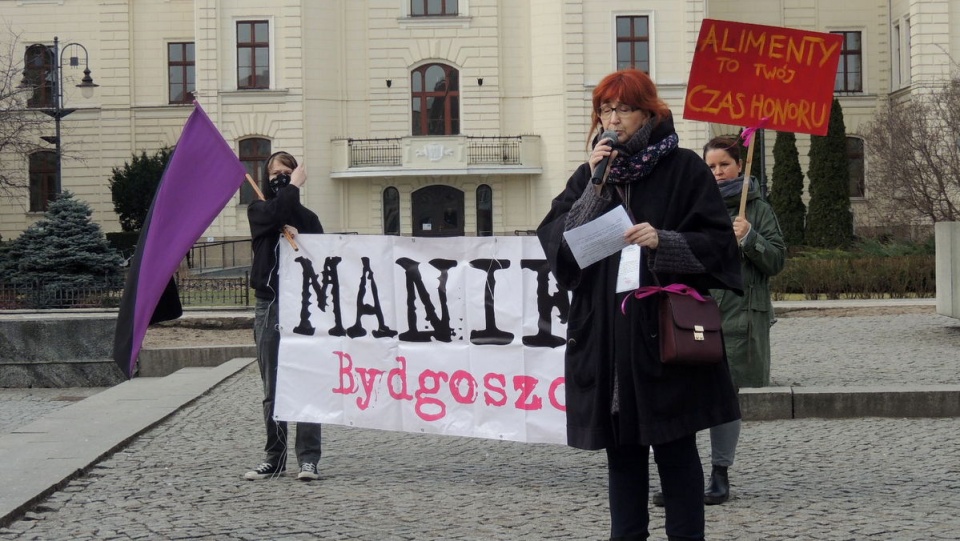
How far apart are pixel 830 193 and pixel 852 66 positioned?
917cm

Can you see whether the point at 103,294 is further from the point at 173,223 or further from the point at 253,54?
the point at 253,54

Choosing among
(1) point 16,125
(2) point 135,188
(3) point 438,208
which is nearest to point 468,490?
(3) point 438,208

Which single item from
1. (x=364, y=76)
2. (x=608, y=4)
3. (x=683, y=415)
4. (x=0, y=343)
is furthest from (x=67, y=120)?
(x=683, y=415)

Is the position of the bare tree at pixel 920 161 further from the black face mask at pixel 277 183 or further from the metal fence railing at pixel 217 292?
the black face mask at pixel 277 183

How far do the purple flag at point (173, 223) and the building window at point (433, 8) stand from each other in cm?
4187

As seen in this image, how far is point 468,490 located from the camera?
7703mm

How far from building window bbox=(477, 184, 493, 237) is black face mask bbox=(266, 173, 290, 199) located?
40374 mm

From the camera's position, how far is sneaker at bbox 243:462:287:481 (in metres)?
8.16

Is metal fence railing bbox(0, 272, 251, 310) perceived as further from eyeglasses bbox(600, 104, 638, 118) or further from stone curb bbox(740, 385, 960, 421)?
eyeglasses bbox(600, 104, 638, 118)

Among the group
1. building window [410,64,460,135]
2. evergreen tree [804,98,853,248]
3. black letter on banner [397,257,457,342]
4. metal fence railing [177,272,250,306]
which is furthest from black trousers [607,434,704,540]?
building window [410,64,460,135]

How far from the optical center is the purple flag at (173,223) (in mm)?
7672

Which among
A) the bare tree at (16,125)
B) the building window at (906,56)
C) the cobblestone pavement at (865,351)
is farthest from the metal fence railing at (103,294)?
the building window at (906,56)

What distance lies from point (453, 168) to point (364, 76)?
5.08m

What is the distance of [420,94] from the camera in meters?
49.4
